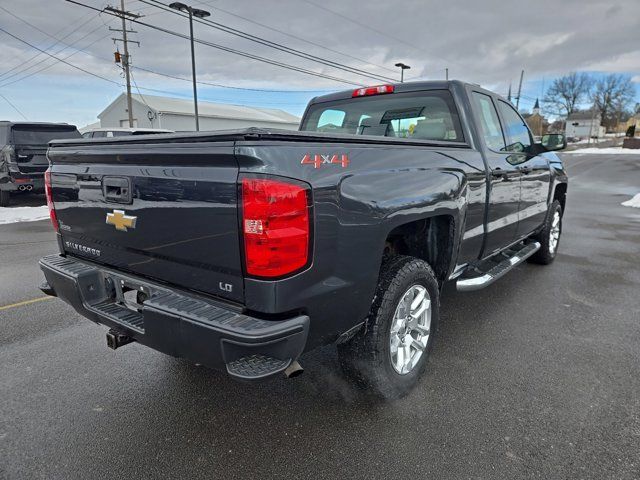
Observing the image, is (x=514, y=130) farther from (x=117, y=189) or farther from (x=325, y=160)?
(x=117, y=189)

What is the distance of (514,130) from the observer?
4473mm

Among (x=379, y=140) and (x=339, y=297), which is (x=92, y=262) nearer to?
(x=339, y=297)

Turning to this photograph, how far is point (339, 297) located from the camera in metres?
2.14

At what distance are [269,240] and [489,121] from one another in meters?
2.89

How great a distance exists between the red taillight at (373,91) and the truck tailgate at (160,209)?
232 cm

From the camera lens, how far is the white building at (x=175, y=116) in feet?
133

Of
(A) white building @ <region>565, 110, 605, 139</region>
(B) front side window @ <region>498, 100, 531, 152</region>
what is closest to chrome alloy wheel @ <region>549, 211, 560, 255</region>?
(B) front side window @ <region>498, 100, 531, 152</region>

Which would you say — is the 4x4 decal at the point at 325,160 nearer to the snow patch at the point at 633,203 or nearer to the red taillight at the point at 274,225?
the red taillight at the point at 274,225

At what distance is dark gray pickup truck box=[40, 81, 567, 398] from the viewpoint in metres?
1.88

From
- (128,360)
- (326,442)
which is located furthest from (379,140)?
(128,360)

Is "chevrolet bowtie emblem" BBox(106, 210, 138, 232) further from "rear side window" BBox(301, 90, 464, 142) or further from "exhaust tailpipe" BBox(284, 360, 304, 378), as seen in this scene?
"rear side window" BBox(301, 90, 464, 142)

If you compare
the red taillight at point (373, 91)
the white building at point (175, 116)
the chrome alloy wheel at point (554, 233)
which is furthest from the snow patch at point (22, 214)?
the white building at point (175, 116)

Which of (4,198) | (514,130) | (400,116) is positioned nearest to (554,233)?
(514,130)

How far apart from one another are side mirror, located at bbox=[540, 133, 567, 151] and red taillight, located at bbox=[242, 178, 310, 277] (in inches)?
150
